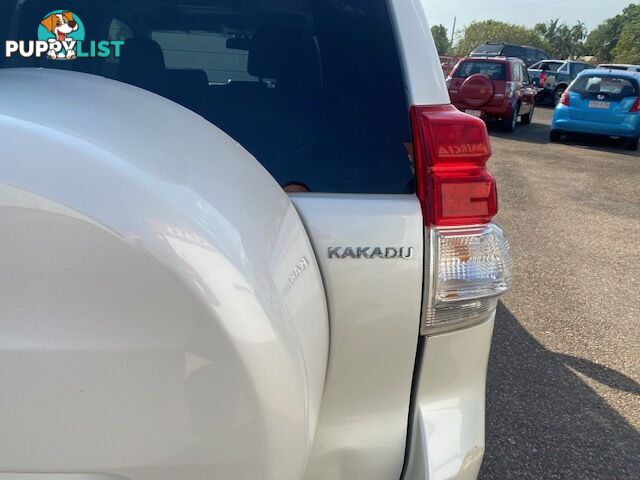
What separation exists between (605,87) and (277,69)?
13.7 meters

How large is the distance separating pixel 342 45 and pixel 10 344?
1049 mm

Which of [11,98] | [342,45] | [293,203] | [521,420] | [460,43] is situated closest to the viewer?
[11,98]

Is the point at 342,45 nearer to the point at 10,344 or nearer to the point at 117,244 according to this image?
the point at 117,244

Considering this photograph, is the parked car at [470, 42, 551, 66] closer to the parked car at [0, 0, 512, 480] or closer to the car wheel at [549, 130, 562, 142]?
the car wheel at [549, 130, 562, 142]

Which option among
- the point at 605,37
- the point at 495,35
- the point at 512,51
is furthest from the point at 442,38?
the point at 512,51

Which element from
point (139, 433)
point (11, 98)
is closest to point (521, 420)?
point (139, 433)

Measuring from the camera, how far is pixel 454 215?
1.59 meters

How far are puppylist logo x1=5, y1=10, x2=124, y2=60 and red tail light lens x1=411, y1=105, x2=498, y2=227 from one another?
33.2 inches

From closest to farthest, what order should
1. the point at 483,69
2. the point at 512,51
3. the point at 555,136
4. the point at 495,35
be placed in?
the point at 555,136, the point at 483,69, the point at 512,51, the point at 495,35

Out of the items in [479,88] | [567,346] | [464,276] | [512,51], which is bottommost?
[567,346]

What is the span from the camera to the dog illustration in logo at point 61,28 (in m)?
1.74

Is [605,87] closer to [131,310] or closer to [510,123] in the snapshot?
[510,123]

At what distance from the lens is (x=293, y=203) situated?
4.97ft

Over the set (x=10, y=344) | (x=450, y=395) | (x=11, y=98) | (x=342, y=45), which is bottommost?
(x=450, y=395)
